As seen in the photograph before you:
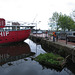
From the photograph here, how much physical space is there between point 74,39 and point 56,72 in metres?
8.12

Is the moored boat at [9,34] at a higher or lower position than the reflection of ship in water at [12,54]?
higher

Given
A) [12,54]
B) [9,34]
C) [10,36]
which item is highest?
[9,34]

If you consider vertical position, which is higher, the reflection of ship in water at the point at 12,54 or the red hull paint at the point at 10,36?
the red hull paint at the point at 10,36

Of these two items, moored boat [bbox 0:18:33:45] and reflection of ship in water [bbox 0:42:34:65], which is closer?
reflection of ship in water [bbox 0:42:34:65]

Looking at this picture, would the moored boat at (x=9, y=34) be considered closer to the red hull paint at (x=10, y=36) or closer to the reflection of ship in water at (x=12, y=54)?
the red hull paint at (x=10, y=36)

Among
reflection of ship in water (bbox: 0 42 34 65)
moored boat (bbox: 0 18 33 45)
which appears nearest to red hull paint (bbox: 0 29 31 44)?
moored boat (bbox: 0 18 33 45)

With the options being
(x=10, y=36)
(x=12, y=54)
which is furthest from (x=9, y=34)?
(x=12, y=54)

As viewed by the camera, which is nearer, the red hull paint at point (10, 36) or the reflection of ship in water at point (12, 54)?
the reflection of ship in water at point (12, 54)

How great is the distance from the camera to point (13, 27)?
20.9 metres

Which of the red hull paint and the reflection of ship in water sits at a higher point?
the red hull paint

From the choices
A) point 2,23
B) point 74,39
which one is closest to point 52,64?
point 74,39

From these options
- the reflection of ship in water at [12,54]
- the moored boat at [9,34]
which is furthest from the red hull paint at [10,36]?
the reflection of ship in water at [12,54]

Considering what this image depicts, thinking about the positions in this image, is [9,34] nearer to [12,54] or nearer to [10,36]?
[10,36]

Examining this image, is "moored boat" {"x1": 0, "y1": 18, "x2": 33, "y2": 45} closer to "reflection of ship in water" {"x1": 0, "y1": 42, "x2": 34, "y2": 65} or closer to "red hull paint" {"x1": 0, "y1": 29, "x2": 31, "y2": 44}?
"red hull paint" {"x1": 0, "y1": 29, "x2": 31, "y2": 44}
